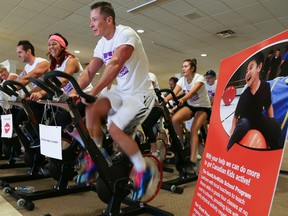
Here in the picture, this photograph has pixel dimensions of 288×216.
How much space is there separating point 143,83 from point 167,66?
35.1 ft

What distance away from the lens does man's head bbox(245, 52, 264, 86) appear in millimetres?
962

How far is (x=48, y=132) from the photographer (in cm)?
174

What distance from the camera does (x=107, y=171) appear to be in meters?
1.74

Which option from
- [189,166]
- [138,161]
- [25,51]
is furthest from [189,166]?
[25,51]

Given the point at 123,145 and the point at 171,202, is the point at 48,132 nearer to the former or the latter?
the point at 123,145

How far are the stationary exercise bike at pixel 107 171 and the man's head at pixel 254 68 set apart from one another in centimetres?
94

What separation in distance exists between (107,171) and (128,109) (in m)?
0.45

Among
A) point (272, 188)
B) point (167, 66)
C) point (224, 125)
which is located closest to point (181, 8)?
point (224, 125)

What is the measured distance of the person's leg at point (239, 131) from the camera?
945 millimetres

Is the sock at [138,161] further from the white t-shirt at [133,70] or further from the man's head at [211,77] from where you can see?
the man's head at [211,77]

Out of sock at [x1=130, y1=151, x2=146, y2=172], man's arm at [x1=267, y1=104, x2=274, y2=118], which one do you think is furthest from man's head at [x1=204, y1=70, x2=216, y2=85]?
man's arm at [x1=267, y1=104, x2=274, y2=118]

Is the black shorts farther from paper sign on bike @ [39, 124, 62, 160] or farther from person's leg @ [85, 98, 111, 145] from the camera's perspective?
paper sign on bike @ [39, 124, 62, 160]

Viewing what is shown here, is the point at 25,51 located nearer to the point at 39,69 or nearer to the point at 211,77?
the point at 39,69

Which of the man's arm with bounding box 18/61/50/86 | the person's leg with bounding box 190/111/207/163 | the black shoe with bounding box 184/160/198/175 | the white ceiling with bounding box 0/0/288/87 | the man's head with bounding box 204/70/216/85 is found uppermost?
the white ceiling with bounding box 0/0/288/87
